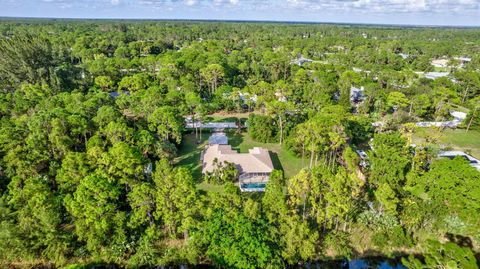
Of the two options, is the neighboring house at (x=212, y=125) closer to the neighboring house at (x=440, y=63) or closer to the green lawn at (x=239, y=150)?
the green lawn at (x=239, y=150)

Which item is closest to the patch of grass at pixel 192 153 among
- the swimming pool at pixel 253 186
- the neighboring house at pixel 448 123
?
the swimming pool at pixel 253 186

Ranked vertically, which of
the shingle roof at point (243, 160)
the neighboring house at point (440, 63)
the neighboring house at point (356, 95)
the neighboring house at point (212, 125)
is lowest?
the neighboring house at point (212, 125)

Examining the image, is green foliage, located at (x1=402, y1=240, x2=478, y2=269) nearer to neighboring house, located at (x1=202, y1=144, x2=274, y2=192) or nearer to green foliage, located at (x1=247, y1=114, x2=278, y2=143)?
neighboring house, located at (x1=202, y1=144, x2=274, y2=192)

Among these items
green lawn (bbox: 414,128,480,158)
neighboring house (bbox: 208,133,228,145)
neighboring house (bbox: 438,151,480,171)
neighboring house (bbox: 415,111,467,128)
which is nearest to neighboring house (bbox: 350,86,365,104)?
neighboring house (bbox: 415,111,467,128)

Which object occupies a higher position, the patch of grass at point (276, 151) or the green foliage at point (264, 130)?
the green foliage at point (264, 130)

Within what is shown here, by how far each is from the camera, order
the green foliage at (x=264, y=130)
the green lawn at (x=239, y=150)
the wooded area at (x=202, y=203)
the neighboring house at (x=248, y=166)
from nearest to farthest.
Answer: the wooded area at (x=202, y=203) < the neighboring house at (x=248, y=166) < the green lawn at (x=239, y=150) < the green foliage at (x=264, y=130)

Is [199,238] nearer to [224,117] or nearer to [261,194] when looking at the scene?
[261,194]

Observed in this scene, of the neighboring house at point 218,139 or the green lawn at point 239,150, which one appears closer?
the green lawn at point 239,150
